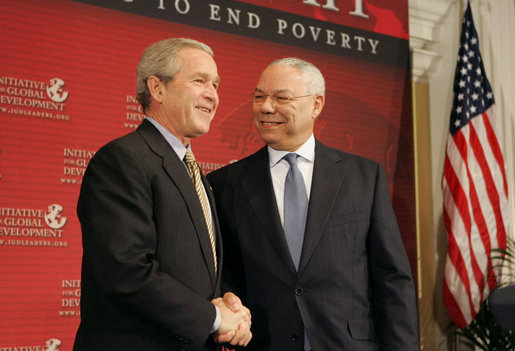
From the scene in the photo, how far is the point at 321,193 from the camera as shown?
2730 mm

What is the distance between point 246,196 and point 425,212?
117 inches

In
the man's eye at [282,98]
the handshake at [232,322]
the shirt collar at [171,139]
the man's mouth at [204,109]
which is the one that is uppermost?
the man's eye at [282,98]

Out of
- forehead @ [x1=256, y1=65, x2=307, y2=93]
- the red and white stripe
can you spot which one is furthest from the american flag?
forehead @ [x1=256, y1=65, x2=307, y2=93]

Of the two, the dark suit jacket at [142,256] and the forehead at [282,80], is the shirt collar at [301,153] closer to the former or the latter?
the forehead at [282,80]

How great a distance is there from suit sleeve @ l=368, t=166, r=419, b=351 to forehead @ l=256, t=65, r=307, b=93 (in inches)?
24.6

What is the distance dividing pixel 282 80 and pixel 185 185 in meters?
0.83

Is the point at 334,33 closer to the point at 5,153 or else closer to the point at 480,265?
the point at 480,265

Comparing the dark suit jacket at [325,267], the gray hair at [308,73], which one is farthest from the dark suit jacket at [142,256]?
the gray hair at [308,73]

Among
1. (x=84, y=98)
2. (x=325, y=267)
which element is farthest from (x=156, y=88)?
(x=84, y=98)

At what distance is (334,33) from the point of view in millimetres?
5039

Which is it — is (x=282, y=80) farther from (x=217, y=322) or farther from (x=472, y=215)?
(x=472, y=215)

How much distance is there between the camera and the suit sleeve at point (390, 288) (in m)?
2.68

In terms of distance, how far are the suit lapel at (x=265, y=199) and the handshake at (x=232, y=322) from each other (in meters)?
0.41

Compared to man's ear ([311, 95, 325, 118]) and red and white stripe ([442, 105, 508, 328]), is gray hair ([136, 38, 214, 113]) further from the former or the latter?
red and white stripe ([442, 105, 508, 328])
